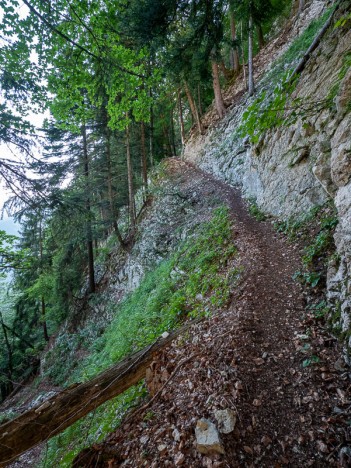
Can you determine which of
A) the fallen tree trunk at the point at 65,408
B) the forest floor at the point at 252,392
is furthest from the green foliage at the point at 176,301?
the forest floor at the point at 252,392

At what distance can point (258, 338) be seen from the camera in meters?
3.33

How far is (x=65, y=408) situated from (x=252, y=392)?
2490mm

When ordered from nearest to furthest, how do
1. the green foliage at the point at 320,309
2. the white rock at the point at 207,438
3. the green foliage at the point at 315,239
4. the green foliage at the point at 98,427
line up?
the white rock at the point at 207,438 → the green foliage at the point at 320,309 → the green foliage at the point at 98,427 → the green foliage at the point at 315,239

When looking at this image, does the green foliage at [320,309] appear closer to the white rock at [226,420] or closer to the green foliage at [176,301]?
the green foliage at [176,301]

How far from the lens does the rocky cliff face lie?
3.26 meters

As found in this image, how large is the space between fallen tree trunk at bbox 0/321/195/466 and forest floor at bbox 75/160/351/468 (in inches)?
15.8

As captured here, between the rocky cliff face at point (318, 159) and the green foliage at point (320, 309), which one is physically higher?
the rocky cliff face at point (318, 159)

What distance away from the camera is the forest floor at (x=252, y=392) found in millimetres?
2162

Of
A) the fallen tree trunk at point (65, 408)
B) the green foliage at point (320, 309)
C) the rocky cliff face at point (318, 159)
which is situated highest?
the rocky cliff face at point (318, 159)

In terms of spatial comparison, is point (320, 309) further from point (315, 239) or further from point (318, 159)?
point (318, 159)

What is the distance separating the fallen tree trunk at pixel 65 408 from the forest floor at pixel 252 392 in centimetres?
40

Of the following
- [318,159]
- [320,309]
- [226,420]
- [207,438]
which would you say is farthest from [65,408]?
[318,159]

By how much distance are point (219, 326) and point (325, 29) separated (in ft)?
25.8

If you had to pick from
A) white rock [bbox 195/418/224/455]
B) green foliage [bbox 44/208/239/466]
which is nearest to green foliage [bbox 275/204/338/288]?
green foliage [bbox 44/208/239/466]
